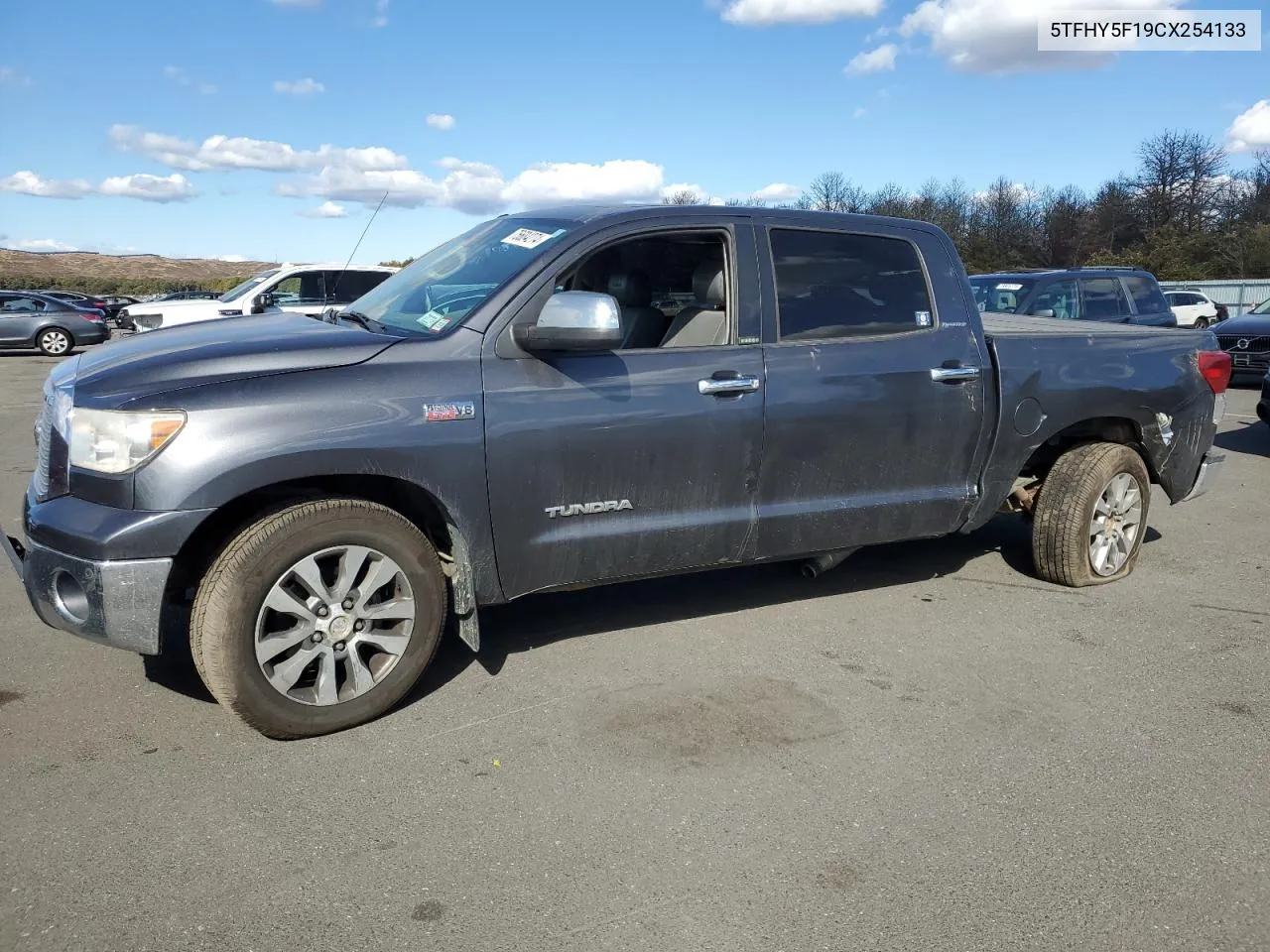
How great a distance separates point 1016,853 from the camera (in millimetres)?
2930

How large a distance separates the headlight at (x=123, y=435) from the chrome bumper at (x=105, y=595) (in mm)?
316

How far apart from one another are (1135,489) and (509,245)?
351cm

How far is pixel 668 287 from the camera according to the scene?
4508mm

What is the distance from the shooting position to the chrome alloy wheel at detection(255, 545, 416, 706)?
136 inches

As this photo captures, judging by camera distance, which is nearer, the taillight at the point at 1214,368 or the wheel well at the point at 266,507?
the wheel well at the point at 266,507

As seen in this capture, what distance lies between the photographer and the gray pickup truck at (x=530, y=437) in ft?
11.0

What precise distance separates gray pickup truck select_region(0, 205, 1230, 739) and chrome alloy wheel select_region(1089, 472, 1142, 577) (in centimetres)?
8

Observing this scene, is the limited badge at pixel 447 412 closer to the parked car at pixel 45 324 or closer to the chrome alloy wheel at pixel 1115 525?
the chrome alloy wheel at pixel 1115 525

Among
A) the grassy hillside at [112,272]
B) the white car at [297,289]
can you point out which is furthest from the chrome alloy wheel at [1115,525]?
the grassy hillside at [112,272]

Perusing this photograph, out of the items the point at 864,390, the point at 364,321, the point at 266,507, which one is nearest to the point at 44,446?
the point at 266,507

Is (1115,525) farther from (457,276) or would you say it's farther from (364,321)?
(364,321)

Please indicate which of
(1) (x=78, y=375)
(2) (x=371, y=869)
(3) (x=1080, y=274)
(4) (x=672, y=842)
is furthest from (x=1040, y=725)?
(3) (x=1080, y=274)

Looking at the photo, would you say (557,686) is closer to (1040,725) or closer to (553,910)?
(553,910)

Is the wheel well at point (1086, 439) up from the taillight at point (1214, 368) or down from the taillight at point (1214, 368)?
down
